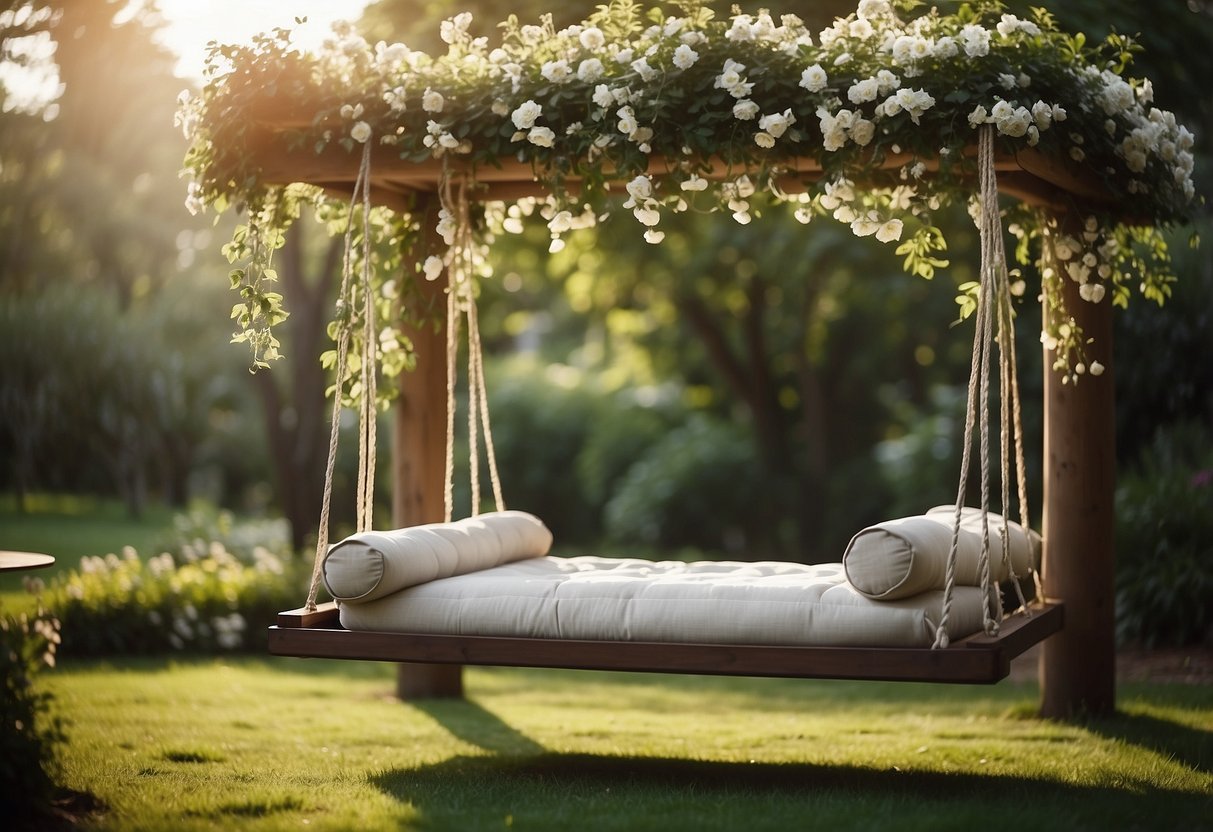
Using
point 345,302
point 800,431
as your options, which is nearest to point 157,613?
point 345,302

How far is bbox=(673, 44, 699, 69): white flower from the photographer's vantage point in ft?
15.0

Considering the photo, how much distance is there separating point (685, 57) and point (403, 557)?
74.4 inches

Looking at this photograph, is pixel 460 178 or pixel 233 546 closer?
pixel 460 178

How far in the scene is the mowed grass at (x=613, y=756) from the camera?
418 centimetres

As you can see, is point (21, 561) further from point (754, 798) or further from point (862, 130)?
point (862, 130)

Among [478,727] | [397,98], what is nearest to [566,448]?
[478,727]

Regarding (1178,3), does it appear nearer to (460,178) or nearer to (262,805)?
(460,178)

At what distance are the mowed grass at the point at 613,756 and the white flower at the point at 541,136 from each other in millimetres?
2158

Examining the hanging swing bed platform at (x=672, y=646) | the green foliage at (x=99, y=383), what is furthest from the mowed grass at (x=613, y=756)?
the green foliage at (x=99, y=383)

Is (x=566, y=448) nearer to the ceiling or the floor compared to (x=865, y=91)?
nearer to the floor

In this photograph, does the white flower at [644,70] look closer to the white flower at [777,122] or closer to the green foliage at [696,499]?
the white flower at [777,122]

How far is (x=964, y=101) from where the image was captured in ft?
14.2

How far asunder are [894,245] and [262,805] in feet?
26.5

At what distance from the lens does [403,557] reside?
4.62 m
